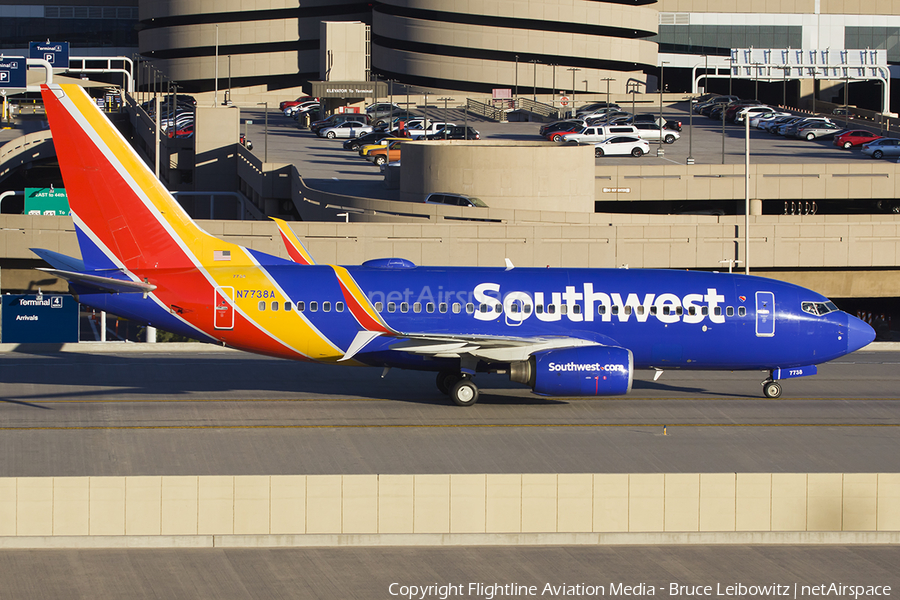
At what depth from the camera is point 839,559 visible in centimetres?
2114

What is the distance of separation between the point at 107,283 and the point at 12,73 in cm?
6882

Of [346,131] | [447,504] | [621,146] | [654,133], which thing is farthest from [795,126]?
[447,504]

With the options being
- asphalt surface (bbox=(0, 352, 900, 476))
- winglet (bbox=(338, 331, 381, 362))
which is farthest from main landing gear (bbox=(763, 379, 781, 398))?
winglet (bbox=(338, 331, 381, 362))

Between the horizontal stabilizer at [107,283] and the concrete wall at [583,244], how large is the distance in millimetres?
15860

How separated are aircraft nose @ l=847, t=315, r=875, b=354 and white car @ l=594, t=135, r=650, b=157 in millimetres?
Result: 52377

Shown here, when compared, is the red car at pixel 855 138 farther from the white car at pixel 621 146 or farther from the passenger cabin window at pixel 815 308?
the passenger cabin window at pixel 815 308

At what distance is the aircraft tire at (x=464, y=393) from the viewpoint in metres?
32.1

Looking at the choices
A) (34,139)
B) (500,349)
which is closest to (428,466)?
(500,349)

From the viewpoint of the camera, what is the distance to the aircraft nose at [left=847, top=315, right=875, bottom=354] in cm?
3331

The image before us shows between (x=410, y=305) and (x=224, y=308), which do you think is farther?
(x=410, y=305)

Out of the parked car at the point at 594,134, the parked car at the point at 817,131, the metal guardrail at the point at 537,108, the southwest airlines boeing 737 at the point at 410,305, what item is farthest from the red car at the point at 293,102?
the southwest airlines boeing 737 at the point at 410,305

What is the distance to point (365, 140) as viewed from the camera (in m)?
90.1

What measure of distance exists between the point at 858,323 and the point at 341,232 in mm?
22164

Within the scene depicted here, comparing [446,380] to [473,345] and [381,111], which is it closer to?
[473,345]
